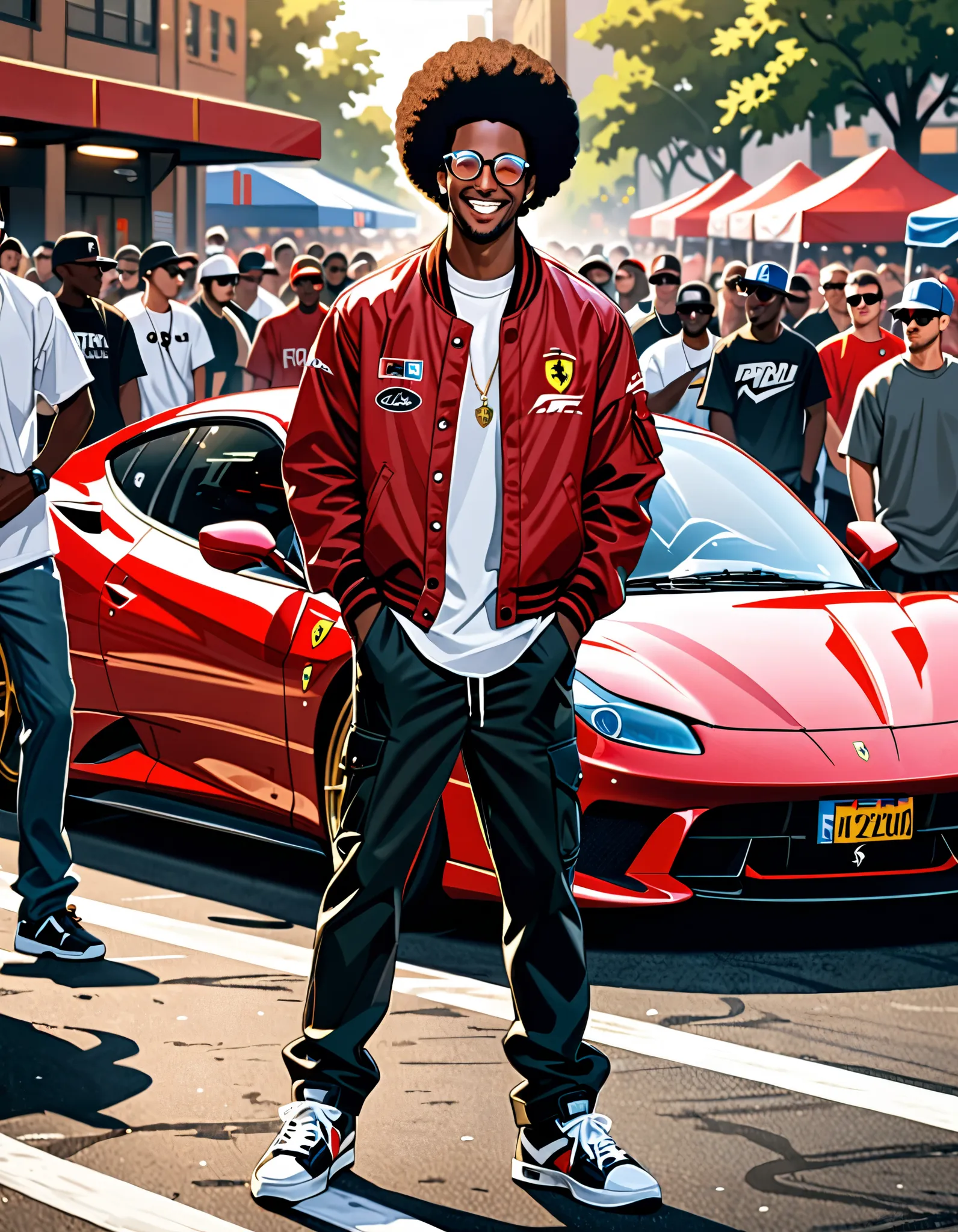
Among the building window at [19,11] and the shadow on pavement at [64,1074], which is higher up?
the building window at [19,11]

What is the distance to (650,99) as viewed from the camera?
251ft

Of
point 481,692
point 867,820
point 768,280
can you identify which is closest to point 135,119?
point 768,280

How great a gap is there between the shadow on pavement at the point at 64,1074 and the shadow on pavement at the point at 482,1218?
631 millimetres

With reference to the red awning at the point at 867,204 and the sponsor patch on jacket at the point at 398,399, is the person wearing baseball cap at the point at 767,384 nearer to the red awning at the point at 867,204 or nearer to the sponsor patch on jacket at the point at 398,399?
the sponsor patch on jacket at the point at 398,399

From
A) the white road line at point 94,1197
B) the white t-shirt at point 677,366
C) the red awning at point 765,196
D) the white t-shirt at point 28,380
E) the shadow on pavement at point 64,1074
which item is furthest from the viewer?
the red awning at point 765,196

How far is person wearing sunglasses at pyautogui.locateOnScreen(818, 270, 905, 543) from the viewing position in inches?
448

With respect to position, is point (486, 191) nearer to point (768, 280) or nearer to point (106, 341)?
point (106, 341)

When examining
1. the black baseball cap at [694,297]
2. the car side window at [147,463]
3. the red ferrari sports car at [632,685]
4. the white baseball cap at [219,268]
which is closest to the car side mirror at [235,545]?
the red ferrari sports car at [632,685]

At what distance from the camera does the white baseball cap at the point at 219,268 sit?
13219 mm

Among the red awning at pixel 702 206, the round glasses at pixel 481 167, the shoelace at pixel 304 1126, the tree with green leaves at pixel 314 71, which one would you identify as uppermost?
the tree with green leaves at pixel 314 71

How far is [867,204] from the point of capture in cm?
3241

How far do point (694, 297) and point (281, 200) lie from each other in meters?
39.3

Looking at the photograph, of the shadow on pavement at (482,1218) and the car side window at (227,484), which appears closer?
the shadow on pavement at (482,1218)

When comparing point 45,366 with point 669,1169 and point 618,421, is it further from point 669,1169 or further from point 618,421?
point 669,1169
